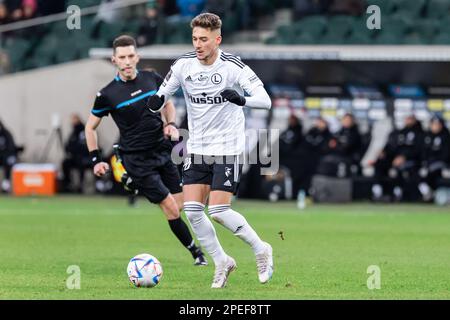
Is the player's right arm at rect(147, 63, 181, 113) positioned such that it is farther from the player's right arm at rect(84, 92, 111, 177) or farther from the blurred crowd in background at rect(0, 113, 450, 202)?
the blurred crowd in background at rect(0, 113, 450, 202)

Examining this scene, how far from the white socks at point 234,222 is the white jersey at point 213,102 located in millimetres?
550

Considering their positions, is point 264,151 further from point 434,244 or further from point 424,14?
point 434,244

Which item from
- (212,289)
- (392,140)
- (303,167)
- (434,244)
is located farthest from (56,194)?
(212,289)

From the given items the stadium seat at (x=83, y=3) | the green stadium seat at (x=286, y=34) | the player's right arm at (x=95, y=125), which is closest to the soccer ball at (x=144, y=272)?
the player's right arm at (x=95, y=125)

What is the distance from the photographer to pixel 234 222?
11.3 meters

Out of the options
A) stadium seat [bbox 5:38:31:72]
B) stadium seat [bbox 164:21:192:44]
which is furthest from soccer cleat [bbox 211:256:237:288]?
stadium seat [bbox 5:38:31:72]

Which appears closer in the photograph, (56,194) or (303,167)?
(303,167)

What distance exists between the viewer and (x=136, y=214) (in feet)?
76.2

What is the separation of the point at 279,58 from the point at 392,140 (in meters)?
3.17

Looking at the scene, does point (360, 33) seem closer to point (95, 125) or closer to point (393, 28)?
point (393, 28)

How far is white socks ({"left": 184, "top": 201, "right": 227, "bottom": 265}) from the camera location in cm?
1141

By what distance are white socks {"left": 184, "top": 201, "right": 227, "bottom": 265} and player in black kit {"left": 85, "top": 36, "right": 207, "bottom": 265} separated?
2.09 meters

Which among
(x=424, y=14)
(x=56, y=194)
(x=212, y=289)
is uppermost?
(x=424, y=14)

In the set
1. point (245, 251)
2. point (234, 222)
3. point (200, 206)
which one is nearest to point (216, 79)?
point (200, 206)
